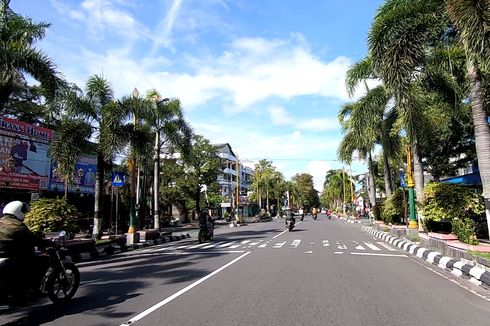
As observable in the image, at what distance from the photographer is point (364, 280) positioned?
977 cm

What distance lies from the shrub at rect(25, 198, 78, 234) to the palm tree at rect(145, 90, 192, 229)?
36.5ft

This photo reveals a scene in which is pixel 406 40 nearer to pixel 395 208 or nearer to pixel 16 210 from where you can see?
pixel 16 210

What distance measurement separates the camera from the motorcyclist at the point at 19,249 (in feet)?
22.7

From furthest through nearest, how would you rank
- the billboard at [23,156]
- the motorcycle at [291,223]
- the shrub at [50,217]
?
the motorcycle at [291,223]
the billboard at [23,156]
the shrub at [50,217]

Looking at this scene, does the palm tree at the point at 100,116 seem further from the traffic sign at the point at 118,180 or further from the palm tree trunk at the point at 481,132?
the palm tree trunk at the point at 481,132

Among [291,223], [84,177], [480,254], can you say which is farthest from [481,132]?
[84,177]

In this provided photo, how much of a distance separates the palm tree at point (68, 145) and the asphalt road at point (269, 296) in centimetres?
745

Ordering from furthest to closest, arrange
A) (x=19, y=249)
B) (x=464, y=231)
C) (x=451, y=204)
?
(x=451, y=204) → (x=464, y=231) → (x=19, y=249)

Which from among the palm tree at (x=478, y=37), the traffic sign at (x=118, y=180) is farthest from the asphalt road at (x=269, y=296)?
the traffic sign at (x=118, y=180)

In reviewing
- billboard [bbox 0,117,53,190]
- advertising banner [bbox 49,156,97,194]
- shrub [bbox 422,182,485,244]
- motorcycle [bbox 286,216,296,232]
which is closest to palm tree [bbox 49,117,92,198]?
billboard [bbox 0,117,53,190]

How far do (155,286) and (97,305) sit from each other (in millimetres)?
1798

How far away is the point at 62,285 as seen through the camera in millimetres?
7844

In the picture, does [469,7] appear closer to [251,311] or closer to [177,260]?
[251,311]

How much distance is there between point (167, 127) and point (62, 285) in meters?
19.0
